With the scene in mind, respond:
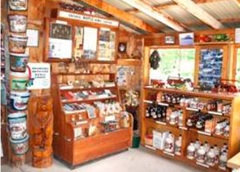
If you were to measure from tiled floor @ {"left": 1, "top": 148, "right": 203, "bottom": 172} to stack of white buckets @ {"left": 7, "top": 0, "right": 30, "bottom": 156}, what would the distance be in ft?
1.70

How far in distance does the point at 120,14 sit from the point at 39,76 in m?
1.75

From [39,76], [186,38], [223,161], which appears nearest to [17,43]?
[39,76]

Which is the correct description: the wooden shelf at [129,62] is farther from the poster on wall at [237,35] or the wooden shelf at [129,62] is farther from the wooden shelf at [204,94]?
the poster on wall at [237,35]

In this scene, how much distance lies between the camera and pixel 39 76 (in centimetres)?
404

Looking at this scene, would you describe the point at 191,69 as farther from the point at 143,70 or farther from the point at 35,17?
the point at 35,17

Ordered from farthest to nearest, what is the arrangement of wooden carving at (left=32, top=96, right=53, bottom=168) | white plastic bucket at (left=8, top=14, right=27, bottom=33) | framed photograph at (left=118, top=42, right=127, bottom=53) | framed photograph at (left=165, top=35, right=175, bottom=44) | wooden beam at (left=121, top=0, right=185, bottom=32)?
framed photograph at (left=118, top=42, right=127, bottom=53)
framed photograph at (left=165, top=35, right=175, bottom=44)
wooden beam at (left=121, top=0, right=185, bottom=32)
wooden carving at (left=32, top=96, right=53, bottom=168)
white plastic bucket at (left=8, top=14, right=27, bottom=33)

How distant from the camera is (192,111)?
4258 mm

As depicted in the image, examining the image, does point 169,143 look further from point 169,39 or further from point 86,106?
point 169,39

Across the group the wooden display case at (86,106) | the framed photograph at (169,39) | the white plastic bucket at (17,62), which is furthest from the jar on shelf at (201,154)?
the white plastic bucket at (17,62)

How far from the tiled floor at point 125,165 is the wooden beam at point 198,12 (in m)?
2.32

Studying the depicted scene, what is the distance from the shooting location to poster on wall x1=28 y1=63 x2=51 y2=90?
13.0ft

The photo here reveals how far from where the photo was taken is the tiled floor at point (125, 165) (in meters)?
3.84

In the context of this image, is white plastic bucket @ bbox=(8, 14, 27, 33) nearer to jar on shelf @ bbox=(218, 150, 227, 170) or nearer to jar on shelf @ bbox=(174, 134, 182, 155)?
jar on shelf @ bbox=(174, 134, 182, 155)

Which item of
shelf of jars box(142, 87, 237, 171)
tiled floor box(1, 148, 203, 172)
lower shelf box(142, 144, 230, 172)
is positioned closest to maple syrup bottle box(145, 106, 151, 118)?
shelf of jars box(142, 87, 237, 171)
